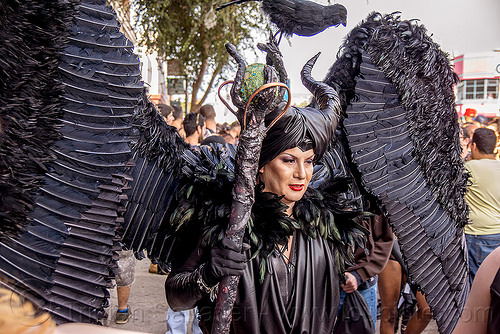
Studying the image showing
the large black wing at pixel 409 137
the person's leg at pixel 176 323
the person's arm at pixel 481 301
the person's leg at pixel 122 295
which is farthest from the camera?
the person's leg at pixel 122 295

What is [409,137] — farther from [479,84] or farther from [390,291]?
[479,84]

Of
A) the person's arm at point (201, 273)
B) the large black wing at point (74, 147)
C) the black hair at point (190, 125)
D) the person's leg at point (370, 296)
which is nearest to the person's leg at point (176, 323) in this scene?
the person's leg at point (370, 296)

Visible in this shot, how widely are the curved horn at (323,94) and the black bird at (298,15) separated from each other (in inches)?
8.8

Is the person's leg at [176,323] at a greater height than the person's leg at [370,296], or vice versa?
the person's leg at [370,296]

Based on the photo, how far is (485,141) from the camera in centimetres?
445

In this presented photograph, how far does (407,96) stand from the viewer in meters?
2.48

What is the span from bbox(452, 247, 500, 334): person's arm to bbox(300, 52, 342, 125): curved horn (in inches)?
32.4

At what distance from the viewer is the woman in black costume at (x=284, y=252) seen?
1.85 meters

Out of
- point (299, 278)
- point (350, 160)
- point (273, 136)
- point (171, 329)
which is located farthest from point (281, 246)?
point (171, 329)

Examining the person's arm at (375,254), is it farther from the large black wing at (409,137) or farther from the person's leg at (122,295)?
the person's leg at (122,295)

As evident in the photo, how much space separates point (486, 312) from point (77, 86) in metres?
1.54

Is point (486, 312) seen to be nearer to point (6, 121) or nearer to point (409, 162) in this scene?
point (409, 162)

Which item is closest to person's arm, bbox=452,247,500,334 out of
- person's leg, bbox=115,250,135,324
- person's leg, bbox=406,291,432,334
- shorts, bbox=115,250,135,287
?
person's leg, bbox=406,291,432,334

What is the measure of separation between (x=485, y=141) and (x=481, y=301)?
3.41 m
